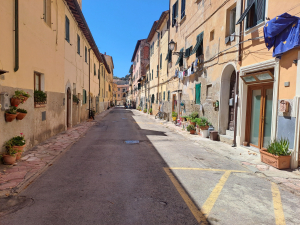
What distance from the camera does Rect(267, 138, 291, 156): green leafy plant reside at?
581cm

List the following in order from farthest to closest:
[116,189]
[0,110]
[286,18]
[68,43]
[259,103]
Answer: [68,43], [259,103], [286,18], [0,110], [116,189]

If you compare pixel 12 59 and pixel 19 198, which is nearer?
pixel 19 198

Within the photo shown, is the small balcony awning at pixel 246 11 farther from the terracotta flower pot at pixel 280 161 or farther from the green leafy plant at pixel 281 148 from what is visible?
the terracotta flower pot at pixel 280 161

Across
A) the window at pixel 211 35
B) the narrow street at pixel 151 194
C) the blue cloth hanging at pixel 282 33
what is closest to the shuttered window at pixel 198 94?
the window at pixel 211 35

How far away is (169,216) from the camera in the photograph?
10.7ft

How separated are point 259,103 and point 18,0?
868cm

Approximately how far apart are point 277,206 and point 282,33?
15.9 feet

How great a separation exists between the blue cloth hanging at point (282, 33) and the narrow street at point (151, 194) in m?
3.61

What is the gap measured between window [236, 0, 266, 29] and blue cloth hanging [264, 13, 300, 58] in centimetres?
107

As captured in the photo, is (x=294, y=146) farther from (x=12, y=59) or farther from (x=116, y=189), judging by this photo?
(x=12, y=59)

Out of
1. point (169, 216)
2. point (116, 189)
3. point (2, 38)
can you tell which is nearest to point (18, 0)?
point (2, 38)

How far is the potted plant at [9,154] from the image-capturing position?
5.53m

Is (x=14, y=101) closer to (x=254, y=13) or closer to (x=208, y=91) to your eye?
(x=254, y=13)

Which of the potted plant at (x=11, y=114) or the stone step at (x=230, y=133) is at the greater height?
the potted plant at (x=11, y=114)
